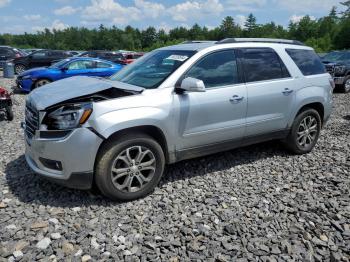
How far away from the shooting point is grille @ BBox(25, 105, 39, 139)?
3.69 m

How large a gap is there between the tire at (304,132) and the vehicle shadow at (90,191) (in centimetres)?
25

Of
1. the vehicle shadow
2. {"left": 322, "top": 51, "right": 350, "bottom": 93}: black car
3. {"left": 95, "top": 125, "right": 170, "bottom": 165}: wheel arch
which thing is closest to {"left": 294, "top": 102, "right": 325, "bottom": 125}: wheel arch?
the vehicle shadow

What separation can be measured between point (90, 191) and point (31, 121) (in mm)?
1066

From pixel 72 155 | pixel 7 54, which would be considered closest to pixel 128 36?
pixel 7 54

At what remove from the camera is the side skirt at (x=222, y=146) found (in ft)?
13.7

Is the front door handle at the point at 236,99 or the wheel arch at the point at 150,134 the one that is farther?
the front door handle at the point at 236,99

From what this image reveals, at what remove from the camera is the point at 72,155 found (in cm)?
344

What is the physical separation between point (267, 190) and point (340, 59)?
12.4 m

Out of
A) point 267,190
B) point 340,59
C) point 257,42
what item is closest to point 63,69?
point 257,42

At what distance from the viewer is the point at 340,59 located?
1437cm

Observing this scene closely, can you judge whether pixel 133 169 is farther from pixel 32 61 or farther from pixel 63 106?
pixel 32 61

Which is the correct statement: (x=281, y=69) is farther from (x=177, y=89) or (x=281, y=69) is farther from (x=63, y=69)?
(x=63, y=69)

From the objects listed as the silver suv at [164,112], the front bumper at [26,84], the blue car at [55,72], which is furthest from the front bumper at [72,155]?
the front bumper at [26,84]

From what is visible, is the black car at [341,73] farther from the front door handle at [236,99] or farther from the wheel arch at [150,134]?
the wheel arch at [150,134]
